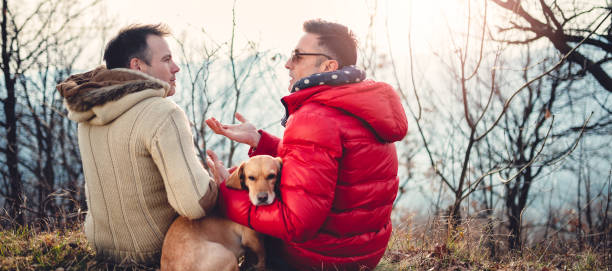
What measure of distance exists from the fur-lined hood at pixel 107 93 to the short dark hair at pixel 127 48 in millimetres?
Result: 424

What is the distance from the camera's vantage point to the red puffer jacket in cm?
217

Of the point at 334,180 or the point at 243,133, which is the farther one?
the point at 243,133

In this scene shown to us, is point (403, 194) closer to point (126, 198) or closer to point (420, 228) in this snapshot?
point (420, 228)

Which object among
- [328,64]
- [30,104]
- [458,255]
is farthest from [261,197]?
[30,104]

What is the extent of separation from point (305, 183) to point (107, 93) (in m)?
1.24

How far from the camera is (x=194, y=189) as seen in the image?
2215 mm

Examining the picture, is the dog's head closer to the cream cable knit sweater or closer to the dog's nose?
the dog's nose

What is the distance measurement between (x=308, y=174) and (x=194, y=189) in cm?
64

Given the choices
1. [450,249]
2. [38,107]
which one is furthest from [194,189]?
[38,107]

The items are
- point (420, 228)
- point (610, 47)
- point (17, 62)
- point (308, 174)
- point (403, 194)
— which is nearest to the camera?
point (308, 174)

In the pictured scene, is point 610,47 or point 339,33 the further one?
point 610,47

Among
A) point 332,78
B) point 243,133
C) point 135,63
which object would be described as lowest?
point 243,133

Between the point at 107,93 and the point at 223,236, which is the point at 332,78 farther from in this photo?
the point at 107,93

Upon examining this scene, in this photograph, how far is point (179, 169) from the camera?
220 centimetres
